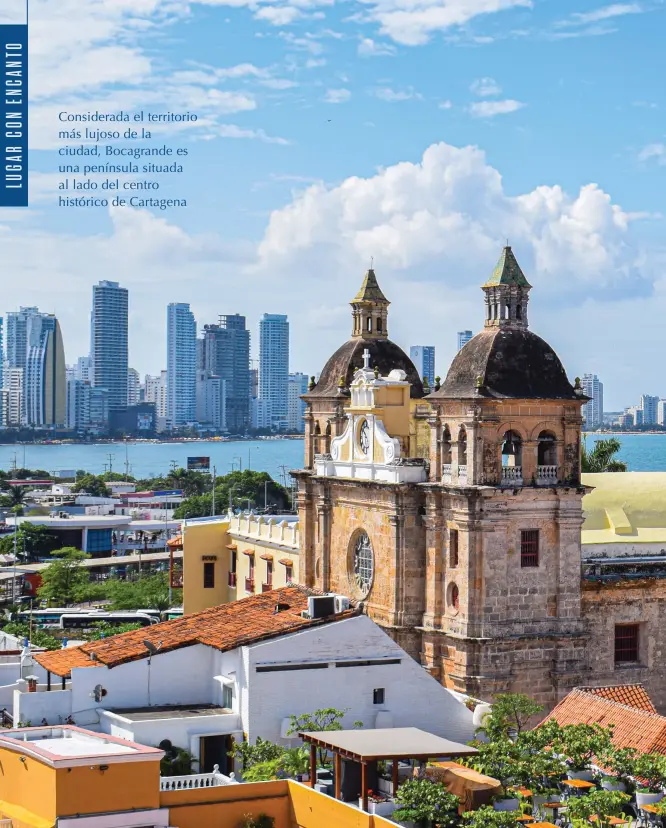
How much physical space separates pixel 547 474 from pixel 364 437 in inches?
252

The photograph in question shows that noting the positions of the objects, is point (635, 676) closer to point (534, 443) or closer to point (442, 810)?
point (534, 443)

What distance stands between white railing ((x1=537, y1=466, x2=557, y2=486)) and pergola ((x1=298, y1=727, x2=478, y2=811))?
10408 mm

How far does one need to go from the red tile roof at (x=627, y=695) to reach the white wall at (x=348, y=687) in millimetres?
3732

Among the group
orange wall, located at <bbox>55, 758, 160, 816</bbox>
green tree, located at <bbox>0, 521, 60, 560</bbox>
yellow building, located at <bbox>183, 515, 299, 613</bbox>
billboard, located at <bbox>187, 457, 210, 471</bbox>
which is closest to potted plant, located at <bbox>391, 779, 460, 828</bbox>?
orange wall, located at <bbox>55, 758, 160, 816</bbox>

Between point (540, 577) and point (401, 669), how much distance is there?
6483 millimetres

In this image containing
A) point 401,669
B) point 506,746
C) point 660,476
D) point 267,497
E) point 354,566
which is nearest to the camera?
point 506,746

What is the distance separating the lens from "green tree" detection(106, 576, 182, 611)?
72.3m

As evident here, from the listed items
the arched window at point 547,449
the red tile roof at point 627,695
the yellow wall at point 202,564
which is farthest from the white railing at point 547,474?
the yellow wall at point 202,564

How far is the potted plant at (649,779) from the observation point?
2920 cm

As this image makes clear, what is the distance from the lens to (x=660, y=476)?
1884 inches

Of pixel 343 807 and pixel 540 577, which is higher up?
pixel 540 577

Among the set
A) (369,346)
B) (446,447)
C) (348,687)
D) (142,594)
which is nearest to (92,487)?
(142,594)

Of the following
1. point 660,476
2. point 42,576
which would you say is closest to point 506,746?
point 660,476

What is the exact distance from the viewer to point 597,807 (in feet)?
89.5
